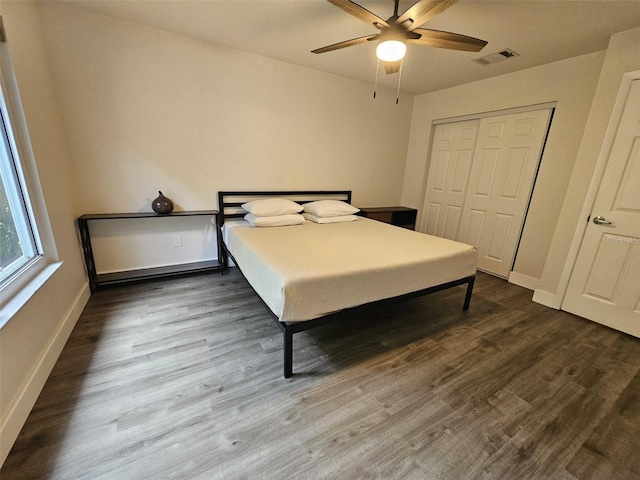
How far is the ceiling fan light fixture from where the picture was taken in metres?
1.79

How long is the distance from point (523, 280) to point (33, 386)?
450cm

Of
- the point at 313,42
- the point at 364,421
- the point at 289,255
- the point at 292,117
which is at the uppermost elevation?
the point at 313,42

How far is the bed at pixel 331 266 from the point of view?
1.67 meters

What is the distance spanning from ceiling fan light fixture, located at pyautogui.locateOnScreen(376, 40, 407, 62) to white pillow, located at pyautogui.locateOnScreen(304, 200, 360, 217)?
1811 mm

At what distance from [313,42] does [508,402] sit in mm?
3344

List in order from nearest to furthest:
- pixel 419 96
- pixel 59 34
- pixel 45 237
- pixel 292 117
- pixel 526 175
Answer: pixel 45 237
pixel 59 34
pixel 526 175
pixel 292 117
pixel 419 96

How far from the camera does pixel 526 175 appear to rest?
3184mm

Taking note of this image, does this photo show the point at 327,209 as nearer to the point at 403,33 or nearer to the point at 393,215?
the point at 393,215

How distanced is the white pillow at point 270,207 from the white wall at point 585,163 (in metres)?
2.83

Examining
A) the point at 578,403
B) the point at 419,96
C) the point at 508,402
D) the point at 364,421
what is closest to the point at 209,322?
the point at 364,421

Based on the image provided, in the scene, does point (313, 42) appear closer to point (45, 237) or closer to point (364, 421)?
point (45, 237)

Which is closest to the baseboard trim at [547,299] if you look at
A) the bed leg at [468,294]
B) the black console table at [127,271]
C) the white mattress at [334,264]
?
the bed leg at [468,294]

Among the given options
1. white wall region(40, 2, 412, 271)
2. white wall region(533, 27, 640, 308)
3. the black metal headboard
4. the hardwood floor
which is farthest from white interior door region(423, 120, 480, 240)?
the hardwood floor

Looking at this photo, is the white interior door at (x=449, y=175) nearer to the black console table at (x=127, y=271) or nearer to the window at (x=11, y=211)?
the black console table at (x=127, y=271)
